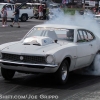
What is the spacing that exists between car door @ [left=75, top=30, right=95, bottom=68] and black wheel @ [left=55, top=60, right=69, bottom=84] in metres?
0.48

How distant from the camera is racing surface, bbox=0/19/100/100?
683cm

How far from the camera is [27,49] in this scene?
7730 millimetres

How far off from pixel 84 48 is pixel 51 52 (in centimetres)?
138

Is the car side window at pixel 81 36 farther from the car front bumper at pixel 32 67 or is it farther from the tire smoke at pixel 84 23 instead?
the car front bumper at pixel 32 67

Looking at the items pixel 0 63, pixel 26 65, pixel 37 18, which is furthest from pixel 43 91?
pixel 37 18

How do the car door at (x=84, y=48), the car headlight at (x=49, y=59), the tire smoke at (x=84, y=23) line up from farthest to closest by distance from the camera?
1. the tire smoke at (x=84, y=23)
2. the car door at (x=84, y=48)
3. the car headlight at (x=49, y=59)

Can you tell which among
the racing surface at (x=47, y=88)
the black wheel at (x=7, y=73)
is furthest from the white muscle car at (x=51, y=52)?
the racing surface at (x=47, y=88)

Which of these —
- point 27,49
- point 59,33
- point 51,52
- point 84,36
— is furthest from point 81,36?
point 27,49

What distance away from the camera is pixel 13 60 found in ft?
25.3

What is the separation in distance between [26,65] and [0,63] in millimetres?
673

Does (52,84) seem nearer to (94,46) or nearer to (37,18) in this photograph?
(94,46)

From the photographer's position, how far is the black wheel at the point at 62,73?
7711 mm

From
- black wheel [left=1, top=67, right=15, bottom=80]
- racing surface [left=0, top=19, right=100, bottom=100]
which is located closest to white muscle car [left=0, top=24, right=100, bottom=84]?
black wheel [left=1, top=67, right=15, bottom=80]

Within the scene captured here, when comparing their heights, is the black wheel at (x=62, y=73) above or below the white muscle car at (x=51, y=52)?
below
